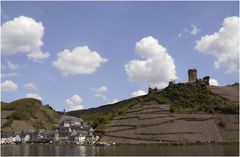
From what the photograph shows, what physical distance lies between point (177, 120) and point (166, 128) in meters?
6.68

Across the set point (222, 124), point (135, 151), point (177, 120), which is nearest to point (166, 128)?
point (177, 120)

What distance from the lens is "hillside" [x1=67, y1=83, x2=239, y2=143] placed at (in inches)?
6073

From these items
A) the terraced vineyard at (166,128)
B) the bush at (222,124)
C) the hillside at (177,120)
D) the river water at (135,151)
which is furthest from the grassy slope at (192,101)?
the river water at (135,151)

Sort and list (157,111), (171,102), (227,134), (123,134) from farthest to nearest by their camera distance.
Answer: (171,102)
(157,111)
(123,134)
(227,134)

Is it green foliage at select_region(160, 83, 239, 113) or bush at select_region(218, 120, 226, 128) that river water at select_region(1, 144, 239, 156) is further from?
green foliage at select_region(160, 83, 239, 113)

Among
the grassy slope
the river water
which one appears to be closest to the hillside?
the grassy slope

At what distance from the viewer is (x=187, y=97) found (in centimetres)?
19038

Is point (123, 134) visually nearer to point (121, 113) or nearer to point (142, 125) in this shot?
point (142, 125)

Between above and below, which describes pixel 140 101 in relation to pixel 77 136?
above

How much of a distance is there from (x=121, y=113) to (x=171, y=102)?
21956 millimetres

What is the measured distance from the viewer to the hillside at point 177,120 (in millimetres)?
154250

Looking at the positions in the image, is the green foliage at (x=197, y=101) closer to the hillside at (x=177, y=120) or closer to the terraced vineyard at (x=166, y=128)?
the hillside at (x=177, y=120)

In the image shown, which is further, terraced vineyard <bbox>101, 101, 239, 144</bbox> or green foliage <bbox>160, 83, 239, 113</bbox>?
green foliage <bbox>160, 83, 239, 113</bbox>

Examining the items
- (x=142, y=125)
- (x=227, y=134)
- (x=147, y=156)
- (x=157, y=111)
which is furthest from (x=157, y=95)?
(x=147, y=156)
